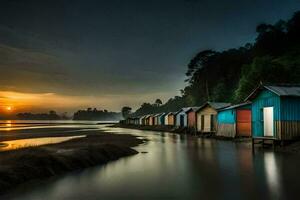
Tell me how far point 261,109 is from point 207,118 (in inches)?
942

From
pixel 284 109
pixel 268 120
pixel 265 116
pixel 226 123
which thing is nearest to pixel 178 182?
pixel 284 109

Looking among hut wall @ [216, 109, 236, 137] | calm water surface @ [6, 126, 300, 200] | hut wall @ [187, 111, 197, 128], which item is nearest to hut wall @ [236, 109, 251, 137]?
hut wall @ [216, 109, 236, 137]

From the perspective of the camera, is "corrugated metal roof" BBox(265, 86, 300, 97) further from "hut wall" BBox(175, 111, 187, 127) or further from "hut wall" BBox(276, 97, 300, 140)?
"hut wall" BBox(175, 111, 187, 127)

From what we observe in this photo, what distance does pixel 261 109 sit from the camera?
3216cm

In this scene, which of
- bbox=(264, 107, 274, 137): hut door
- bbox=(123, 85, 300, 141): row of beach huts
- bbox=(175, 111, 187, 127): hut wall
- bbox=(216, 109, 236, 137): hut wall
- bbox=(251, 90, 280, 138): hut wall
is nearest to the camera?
bbox=(123, 85, 300, 141): row of beach huts

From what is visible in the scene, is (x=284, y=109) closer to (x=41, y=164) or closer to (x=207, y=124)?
(x=41, y=164)

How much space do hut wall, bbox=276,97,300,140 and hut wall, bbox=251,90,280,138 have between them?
0.36m

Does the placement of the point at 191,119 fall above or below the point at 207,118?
below

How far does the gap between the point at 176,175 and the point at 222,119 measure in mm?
33575

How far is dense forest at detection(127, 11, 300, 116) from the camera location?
2180 inches

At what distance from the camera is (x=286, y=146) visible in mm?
27281

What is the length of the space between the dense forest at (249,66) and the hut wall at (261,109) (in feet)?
63.5

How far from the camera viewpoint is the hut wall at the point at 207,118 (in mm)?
53312

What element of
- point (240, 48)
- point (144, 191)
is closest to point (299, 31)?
point (240, 48)
